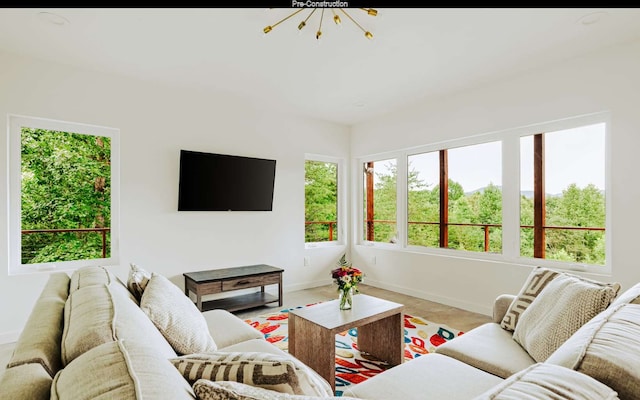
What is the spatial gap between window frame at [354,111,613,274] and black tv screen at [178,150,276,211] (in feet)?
6.13

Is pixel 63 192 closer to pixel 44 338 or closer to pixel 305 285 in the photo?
pixel 44 338

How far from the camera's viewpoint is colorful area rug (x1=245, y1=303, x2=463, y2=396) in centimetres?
249

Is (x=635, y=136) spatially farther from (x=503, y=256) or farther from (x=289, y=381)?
Result: (x=289, y=381)

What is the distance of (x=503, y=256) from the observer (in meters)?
3.82

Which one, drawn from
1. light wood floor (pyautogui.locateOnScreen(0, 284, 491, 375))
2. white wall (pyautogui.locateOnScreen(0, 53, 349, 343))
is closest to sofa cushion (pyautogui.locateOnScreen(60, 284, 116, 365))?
light wood floor (pyautogui.locateOnScreen(0, 284, 491, 375))

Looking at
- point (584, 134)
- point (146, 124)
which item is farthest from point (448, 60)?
point (146, 124)

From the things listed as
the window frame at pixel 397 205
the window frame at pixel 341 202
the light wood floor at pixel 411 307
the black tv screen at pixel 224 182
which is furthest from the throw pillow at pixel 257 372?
the window frame at pixel 341 202

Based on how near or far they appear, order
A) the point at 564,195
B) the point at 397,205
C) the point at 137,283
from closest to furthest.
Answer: the point at 137,283 → the point at 564,195 → the point at 397,205

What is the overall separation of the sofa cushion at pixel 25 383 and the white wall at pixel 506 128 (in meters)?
3.88

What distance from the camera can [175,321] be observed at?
161cm

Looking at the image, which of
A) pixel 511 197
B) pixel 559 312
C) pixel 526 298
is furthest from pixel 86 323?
pixel 511 197

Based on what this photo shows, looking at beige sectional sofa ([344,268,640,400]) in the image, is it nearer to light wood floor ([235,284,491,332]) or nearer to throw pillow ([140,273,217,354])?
throw pillow ([140,273,217,354])

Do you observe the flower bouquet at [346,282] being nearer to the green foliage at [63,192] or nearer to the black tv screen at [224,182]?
the black tv screen at [224,182]

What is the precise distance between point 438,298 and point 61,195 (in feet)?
14.2
